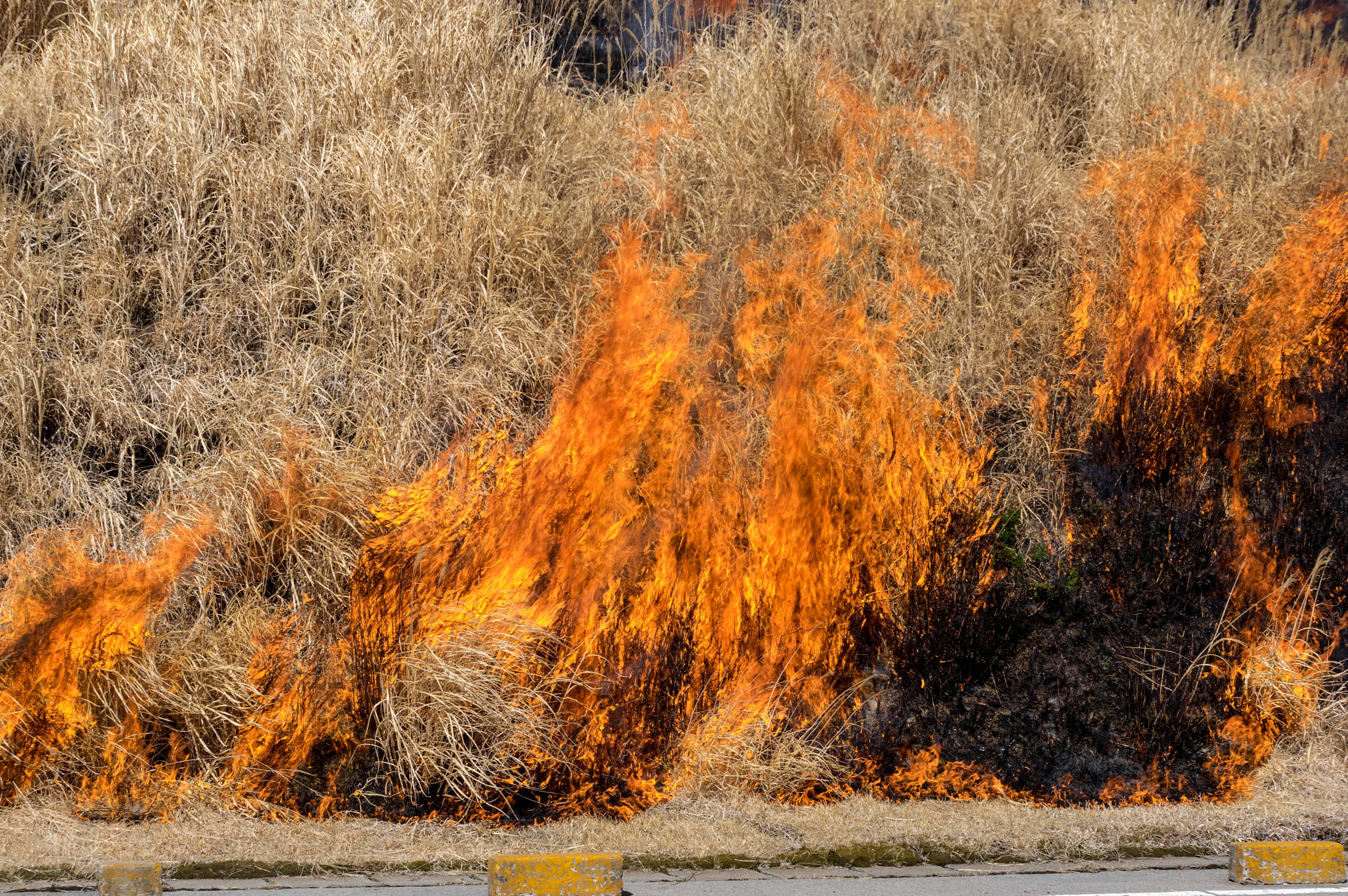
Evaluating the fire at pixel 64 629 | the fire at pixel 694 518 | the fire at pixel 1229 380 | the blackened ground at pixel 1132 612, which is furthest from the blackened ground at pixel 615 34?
the fire at pixel 64 629

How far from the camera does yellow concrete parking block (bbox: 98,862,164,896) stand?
455cm

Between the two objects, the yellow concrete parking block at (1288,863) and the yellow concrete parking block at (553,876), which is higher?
the yellow concrete parking block at (1288,863)

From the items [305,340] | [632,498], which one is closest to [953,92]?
[632,498]

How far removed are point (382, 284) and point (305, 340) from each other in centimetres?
75

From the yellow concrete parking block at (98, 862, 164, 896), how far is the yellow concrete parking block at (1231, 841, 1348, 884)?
502 cm

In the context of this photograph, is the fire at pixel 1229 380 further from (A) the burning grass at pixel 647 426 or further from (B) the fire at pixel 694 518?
(B) the fire at pixel 694 518

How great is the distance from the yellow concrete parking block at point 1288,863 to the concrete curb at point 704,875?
35 cm

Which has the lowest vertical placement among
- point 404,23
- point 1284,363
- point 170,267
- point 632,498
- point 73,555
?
point 73,555

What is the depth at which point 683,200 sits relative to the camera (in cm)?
966

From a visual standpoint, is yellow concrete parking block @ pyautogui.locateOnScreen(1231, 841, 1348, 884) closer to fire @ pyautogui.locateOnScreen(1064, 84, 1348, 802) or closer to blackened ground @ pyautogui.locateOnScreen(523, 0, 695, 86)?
fire @ pyautogui.locateOnScreen(1064, 84, 1348, 802)

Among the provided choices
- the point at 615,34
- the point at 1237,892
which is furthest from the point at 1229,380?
the point at 615,34

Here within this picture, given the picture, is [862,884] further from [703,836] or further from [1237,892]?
[1237,892]

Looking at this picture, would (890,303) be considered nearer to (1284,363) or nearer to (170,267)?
(1284,363)

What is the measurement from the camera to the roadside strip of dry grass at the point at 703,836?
207 inches
